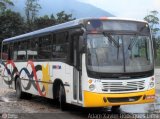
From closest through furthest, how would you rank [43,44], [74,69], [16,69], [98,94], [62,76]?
[98,94] → [74,69] → [62,76] → [43,44] → [16,69]

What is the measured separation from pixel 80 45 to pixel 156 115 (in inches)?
118

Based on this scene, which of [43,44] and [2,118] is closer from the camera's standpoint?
[2,118]

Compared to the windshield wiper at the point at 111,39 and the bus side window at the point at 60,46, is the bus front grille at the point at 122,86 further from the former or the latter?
the bus side window at the point at 60,46

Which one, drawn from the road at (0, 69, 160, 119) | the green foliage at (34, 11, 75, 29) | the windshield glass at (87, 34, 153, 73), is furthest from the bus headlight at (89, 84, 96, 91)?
the green foliage at (34, 11, 75, 29)

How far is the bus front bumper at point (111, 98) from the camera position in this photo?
12.8 metres

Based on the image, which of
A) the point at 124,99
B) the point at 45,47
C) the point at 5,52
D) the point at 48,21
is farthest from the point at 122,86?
the point at 48,21

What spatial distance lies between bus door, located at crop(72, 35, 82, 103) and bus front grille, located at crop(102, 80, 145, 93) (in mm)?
947

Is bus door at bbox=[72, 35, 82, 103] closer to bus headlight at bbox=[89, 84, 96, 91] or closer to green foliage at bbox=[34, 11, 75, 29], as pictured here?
bus headlight at bbox=[89, 84, 96, 91]

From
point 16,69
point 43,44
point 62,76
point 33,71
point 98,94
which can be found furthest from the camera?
point 16,69

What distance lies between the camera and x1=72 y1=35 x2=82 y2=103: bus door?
13.5 meters

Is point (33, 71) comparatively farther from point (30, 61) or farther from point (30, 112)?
point (30, 112)

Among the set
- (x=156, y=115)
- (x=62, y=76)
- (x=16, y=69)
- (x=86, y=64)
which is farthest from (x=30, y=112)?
(x=16, y=69)

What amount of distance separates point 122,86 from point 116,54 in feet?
3.05

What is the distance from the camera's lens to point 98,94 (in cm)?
1284
